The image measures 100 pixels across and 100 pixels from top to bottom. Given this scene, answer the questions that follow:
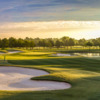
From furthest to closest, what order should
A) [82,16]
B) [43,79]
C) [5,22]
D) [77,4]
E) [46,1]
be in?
[5,22], [82,16], [77,4], [46,1], [43,79]

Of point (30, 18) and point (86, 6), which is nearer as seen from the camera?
point (86, 6)

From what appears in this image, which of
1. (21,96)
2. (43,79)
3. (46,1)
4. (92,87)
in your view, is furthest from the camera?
(46,1)

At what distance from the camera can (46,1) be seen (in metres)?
29.0

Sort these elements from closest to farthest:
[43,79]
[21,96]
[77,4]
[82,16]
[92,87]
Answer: [21,96], [92,87], [43,79], [77,4], [82,16]

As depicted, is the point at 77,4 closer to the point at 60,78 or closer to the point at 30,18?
the point at 30,18

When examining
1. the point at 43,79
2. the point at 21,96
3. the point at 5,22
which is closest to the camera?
the point at 21,96

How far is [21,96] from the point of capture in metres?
9.49

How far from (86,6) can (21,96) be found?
27.4 m

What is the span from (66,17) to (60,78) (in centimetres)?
2607

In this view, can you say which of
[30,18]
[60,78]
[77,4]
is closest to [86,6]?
[77,4]

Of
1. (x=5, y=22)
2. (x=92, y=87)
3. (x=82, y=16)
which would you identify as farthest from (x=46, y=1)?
(x=5, y=22)

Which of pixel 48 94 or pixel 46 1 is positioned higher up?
pixel 46 1

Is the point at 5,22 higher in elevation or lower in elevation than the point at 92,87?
higher

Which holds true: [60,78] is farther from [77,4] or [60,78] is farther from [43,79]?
[77,4]
